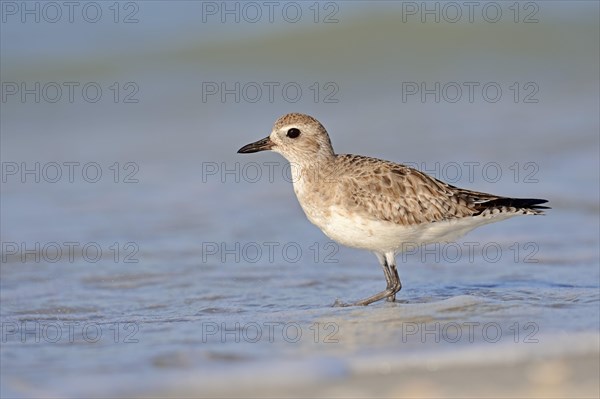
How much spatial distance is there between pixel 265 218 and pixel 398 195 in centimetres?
396

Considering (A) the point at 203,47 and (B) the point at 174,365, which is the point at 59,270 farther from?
(A) the point at 203,47

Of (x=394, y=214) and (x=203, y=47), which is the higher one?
(x=203, y=47)

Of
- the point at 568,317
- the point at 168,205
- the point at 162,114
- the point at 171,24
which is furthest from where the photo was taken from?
the point at 171,24

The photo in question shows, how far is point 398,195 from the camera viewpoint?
34.4ft

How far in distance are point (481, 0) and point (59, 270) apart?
15.6 m

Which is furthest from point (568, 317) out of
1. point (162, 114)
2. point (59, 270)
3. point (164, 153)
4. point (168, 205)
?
point (162, 114)

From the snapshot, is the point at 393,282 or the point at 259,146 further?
the point at 259,146

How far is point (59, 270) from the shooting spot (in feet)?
39.9

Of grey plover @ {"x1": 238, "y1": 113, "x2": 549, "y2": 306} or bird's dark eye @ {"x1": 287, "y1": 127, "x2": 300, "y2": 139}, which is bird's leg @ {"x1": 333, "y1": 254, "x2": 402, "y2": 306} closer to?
grey plover @ {"x1": 238, "y1": 113, "x2": 549, "y2": 306}

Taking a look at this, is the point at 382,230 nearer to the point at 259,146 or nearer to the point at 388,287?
the point at 388,287

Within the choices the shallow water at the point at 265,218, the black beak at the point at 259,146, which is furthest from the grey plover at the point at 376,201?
the shallow water at the point at 265,218

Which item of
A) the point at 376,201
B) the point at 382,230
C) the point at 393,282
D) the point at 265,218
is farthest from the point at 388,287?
the point at 265,218

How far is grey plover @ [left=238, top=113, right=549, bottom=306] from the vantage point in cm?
1032

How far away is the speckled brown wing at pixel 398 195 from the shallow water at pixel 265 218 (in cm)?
82
